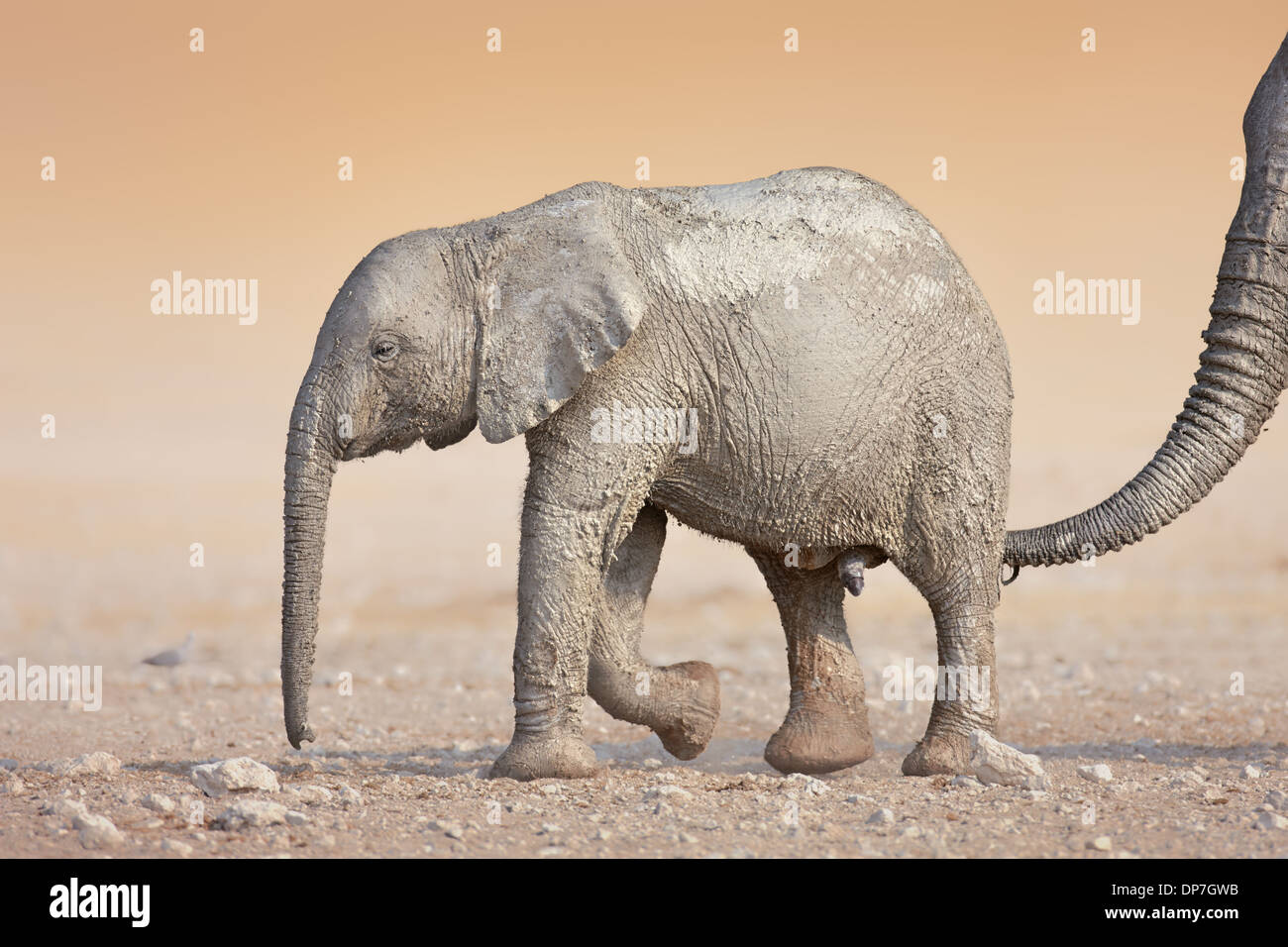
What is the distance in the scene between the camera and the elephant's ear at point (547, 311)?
9.06 metres

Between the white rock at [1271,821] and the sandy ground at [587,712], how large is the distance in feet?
0.06

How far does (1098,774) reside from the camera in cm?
958

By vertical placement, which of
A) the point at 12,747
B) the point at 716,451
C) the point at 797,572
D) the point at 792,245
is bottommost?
the point at 12,747

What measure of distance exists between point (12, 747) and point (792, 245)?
278 inches

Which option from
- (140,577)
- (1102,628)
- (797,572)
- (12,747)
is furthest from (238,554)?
(797,572)

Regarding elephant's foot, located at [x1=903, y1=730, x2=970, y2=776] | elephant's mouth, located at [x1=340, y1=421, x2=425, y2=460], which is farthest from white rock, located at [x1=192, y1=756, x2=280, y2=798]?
elephant's foot, located at [x1=903, y1=730, x2=970, y2=776]

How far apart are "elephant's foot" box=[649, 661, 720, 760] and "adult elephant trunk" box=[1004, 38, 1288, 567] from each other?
2310mm

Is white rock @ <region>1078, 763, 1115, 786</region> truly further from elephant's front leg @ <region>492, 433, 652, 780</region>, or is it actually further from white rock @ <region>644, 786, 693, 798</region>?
elephant's front leg @ <region>492, 433, 652, 780</region>

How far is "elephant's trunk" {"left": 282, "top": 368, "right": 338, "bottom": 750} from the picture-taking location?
8992 mm

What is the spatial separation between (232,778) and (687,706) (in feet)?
10.2

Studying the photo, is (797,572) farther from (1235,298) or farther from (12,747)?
(12,747)

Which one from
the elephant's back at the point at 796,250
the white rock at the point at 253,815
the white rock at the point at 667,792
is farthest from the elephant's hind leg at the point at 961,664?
the white rock at the point at 253,815

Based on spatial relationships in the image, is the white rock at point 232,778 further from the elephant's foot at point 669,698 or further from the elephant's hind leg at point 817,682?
the elephant's hind leg at point 817,682

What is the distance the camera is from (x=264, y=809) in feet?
25.6
